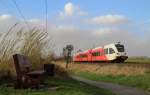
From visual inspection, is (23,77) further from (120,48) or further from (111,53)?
(120,48)

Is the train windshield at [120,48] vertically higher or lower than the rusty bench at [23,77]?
higher

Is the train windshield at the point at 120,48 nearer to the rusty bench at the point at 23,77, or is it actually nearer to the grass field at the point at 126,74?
the grass field at the point at 126,74

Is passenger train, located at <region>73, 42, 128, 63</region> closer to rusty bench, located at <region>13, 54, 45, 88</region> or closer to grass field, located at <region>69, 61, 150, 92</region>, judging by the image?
grass field, located at <region>69, 61, 150, 92</region>

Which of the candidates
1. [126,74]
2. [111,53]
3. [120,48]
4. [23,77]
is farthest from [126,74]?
[23,77]

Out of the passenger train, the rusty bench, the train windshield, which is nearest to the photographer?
the rusty bench

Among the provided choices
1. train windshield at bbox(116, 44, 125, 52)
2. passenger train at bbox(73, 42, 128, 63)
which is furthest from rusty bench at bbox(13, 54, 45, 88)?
train windshield at bbox(116, 44, 125, 52)

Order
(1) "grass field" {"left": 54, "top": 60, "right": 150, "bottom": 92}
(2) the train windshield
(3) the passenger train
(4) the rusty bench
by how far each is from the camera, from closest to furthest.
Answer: (4) the rusty bench → (1) "grass field" {"left": 54, "top": 60, "right": 150, "bottom": 92} → (3) the passenger train → (2) the train windshield

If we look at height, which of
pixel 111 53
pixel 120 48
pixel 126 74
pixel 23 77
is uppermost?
pixel 120 48

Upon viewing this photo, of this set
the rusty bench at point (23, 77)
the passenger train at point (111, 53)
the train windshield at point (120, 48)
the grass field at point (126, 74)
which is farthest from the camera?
the train windshield at point (120, 48)

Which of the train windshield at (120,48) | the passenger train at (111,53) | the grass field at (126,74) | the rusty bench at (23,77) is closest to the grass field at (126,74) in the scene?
the grass field at (126,74)

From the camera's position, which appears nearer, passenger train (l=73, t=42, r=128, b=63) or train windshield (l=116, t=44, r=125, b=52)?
passenger train (l=73, t=42, r=128, b=63)

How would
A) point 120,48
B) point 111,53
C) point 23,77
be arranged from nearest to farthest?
point 23,77 → point 111,53 → point 120,48

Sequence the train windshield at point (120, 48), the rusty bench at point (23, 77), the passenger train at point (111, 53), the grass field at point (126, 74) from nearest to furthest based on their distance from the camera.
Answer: the rusty bench at point (23, 77) < the grass field at point (126, 74) < the passenger train at point (111, 53) < the train windshield at point (120, 48)

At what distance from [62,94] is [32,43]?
839cm
